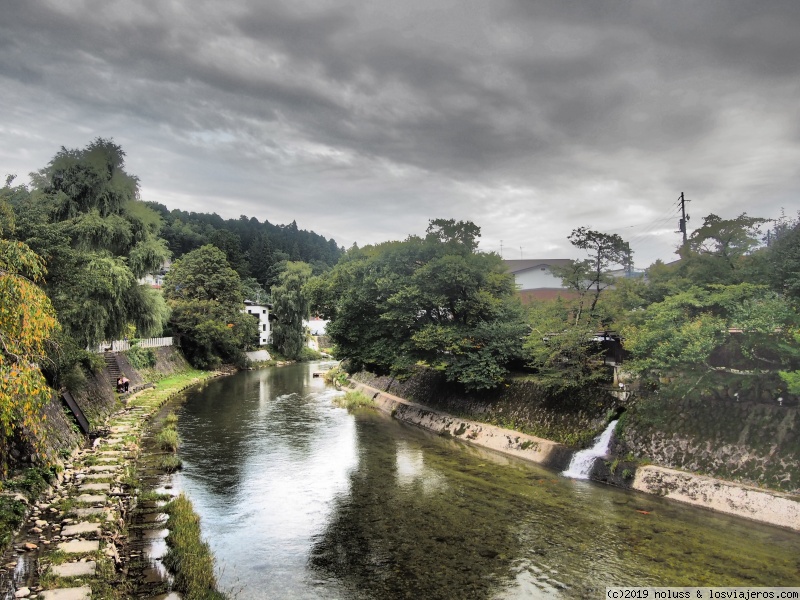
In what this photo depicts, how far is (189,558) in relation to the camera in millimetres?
12742

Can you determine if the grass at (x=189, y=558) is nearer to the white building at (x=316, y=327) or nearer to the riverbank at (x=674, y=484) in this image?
the riverbank at (x=674, y=484)

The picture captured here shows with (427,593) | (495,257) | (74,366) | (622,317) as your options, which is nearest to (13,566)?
(427,593)

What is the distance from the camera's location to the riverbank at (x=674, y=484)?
16.1m

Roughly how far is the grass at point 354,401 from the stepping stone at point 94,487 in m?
22.8

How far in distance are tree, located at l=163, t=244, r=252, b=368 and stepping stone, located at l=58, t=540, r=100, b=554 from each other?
159ft

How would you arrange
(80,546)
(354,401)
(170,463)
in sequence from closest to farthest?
(80,546) < (170,463) < (354,401)

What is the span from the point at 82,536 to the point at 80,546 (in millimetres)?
658

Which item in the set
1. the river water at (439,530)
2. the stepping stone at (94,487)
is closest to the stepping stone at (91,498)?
the stepping stone at (94,487)

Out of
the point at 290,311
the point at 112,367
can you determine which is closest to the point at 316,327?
the point at 290,311

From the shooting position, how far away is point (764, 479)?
17062 mm

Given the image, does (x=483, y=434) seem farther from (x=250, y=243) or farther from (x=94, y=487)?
(x=250, y=243)

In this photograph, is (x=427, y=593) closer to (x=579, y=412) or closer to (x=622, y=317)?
(x=579, y=412)

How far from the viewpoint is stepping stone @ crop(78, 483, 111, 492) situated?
16.5 meters

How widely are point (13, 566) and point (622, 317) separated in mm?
24099
